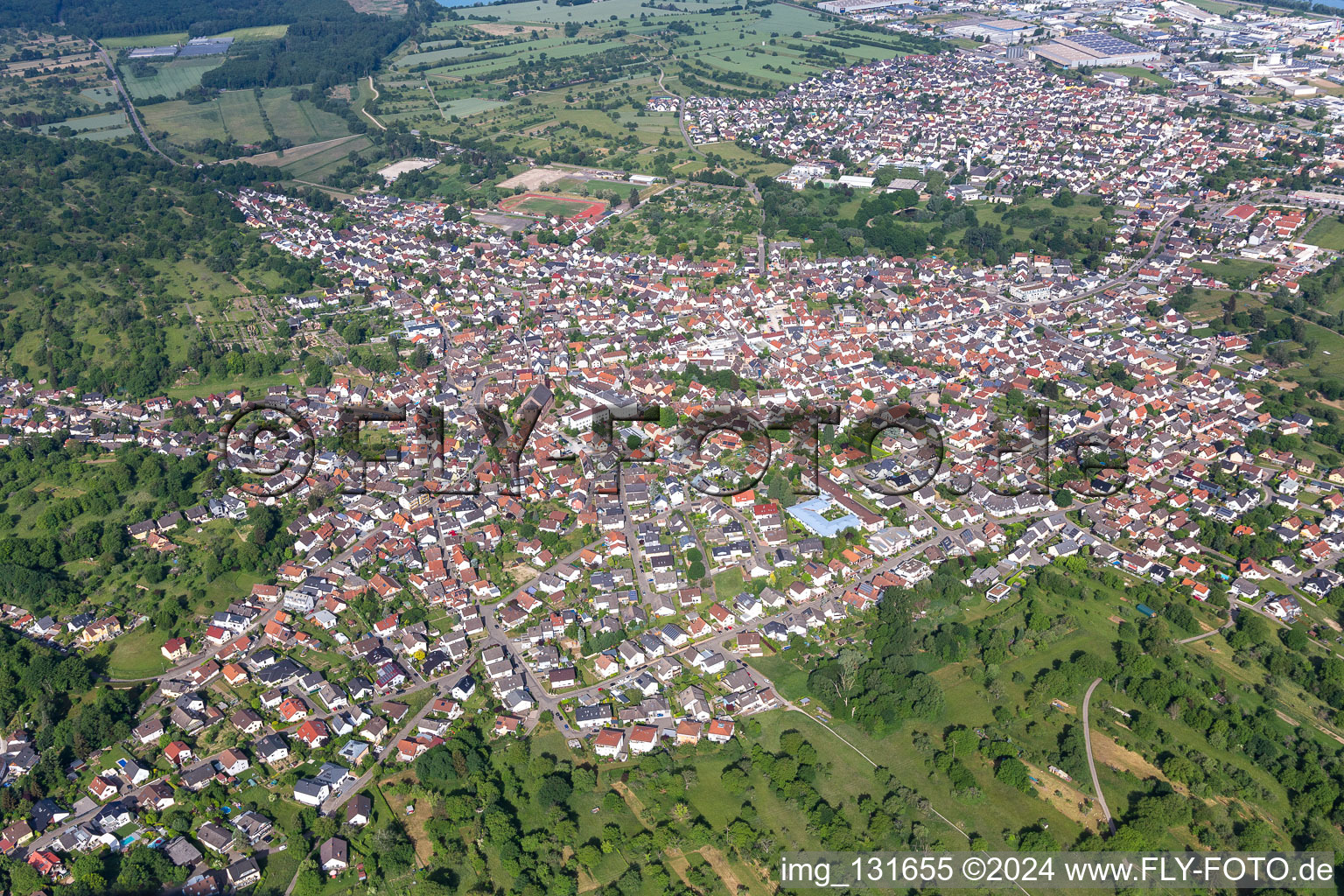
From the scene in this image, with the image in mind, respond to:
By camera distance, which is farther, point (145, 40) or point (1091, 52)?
point (145, 40)

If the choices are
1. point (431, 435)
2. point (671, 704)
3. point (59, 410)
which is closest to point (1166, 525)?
point (671, 704)

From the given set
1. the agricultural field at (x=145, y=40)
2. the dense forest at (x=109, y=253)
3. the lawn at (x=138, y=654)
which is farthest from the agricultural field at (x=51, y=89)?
the lawn at (x=138, y=654)

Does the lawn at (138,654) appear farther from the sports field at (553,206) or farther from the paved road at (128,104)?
the paved road at (128,104)

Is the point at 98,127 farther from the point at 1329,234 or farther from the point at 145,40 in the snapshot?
the point at 1329,234

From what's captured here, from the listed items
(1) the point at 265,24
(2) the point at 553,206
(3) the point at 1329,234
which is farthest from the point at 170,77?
(3) the point at 1329,234

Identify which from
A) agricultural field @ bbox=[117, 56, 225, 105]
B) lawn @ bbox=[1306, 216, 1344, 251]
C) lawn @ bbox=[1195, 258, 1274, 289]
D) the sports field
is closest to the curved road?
lawn @ bbox=[1195, 258, 1274, 289]

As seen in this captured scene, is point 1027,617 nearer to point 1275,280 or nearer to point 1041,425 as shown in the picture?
point 1041,425
